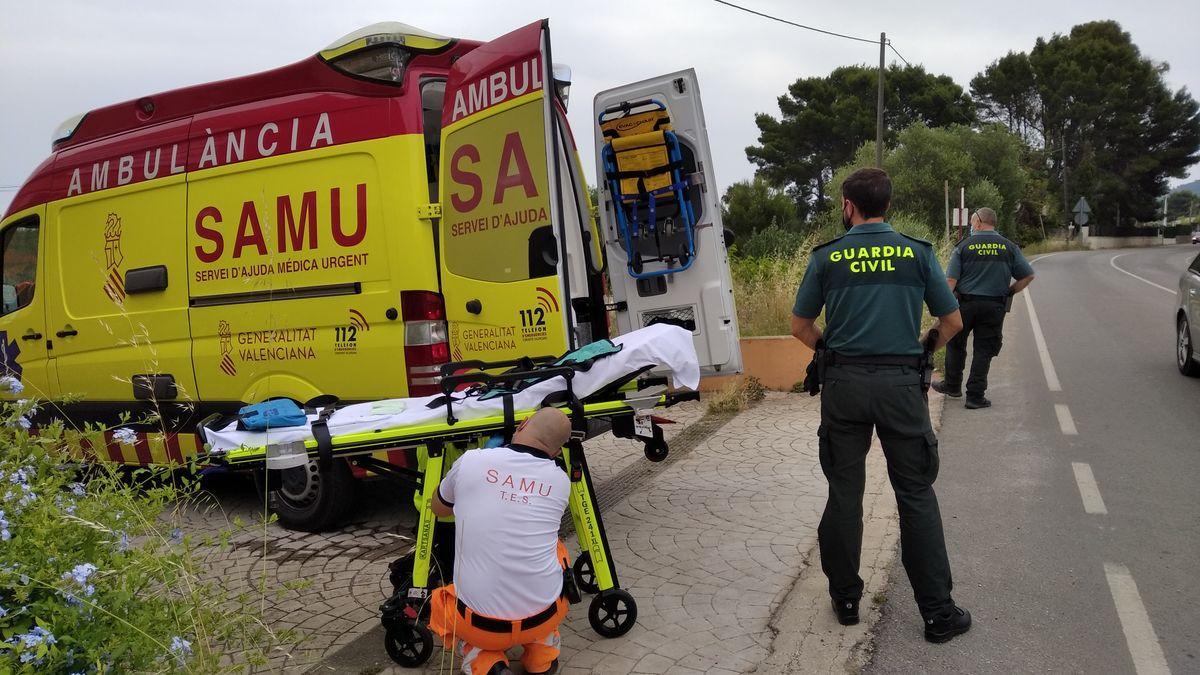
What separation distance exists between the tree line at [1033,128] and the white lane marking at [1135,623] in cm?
2952

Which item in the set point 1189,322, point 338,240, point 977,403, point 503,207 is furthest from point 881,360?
point 1189,322

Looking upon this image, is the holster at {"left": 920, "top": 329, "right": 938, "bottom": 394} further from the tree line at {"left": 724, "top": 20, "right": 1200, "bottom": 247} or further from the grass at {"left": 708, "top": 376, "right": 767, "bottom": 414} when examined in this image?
the tree line at {"left": 724, "top": 20, "right": 1200, "bottom": 247}

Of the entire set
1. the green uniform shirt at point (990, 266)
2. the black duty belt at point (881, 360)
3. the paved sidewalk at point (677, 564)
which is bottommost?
the paved sidewalk at point (677, 564)

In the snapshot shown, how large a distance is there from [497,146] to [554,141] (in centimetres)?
42

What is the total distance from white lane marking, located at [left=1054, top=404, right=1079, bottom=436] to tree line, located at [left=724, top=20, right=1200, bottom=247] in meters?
25.5

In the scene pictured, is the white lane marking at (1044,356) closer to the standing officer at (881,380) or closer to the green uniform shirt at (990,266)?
the green uniform shirt at (990,266)

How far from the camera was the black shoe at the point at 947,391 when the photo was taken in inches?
335

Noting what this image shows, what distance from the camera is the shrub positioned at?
2.28 meters

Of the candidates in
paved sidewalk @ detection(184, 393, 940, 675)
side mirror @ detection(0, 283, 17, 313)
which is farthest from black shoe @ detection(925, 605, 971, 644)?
side mirror @ detection(0, 283, 17, 313)

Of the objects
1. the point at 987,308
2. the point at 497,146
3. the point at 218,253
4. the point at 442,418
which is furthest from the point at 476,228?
the point at 987,308

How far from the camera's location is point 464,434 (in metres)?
3.58

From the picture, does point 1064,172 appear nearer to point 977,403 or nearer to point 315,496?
point 977,403

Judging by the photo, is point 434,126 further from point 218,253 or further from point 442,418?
point 442,418

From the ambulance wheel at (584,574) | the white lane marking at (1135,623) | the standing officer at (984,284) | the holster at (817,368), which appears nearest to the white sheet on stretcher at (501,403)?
the holster at (817,368)
